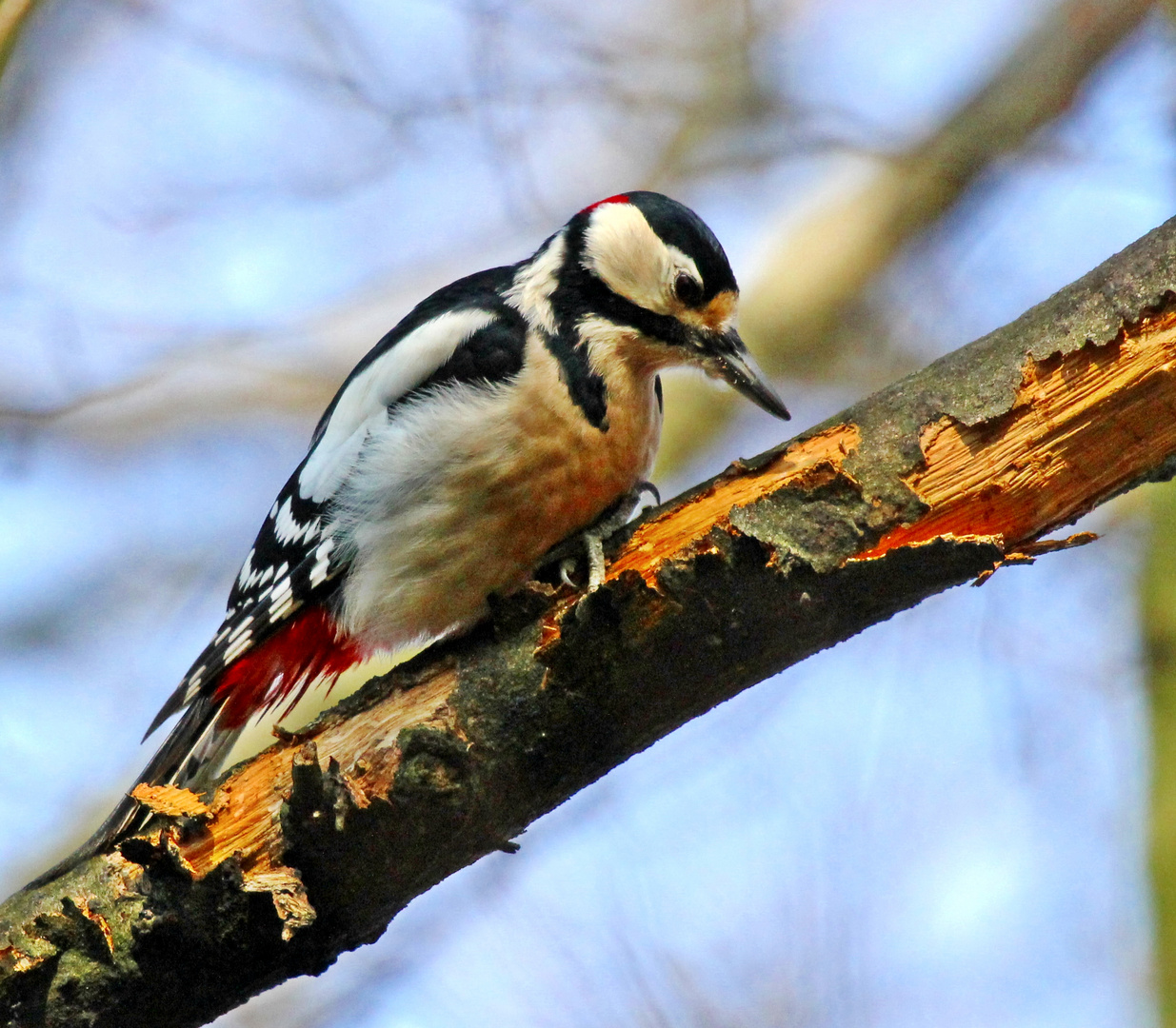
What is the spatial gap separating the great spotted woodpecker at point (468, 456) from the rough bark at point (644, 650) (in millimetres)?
581

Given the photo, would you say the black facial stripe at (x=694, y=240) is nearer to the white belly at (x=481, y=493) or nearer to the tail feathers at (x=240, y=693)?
the white belly at (x=481, y=493)

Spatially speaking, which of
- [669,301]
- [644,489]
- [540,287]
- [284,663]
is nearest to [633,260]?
[669,301]

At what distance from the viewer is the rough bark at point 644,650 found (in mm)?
2309

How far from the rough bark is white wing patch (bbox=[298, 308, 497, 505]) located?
1.13 m

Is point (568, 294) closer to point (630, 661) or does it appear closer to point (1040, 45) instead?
point (630, 661)

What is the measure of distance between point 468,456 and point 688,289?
818mm

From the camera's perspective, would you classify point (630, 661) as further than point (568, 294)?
No

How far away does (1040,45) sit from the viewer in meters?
5.62

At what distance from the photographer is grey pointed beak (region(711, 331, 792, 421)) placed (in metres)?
3.51

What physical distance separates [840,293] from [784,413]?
2137mm

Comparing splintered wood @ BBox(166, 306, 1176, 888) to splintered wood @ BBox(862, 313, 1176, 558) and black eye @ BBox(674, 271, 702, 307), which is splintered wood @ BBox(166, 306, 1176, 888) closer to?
splintered wood @ BBox(862, 313, 1176, 558)

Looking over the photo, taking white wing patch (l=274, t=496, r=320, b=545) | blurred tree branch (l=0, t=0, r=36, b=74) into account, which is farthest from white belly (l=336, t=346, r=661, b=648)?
blurred tree branch (l=0, t=0, r=36, b=74)

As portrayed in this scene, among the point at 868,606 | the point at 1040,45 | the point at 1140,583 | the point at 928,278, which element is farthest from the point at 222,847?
the point at 1040,45

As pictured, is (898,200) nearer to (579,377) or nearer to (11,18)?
(579,377)
